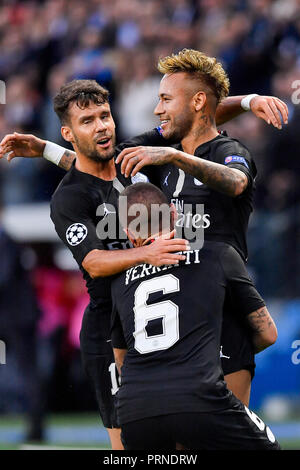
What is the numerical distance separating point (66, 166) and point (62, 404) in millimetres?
6323

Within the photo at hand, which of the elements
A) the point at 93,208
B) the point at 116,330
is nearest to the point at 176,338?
the point at 116,330

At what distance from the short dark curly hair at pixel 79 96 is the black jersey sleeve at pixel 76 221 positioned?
1.79ft

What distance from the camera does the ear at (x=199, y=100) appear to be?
506 cm

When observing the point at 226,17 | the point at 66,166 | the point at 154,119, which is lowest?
the point at 66,166

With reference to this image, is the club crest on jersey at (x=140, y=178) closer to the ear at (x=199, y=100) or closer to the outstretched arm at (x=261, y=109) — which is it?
the ear at (x=199, y=100)

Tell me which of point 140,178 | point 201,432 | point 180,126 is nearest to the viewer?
point 201,432

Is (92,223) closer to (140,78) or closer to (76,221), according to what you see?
(76,221)

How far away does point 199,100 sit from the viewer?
5.07 metres

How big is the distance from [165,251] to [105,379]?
161 cm
